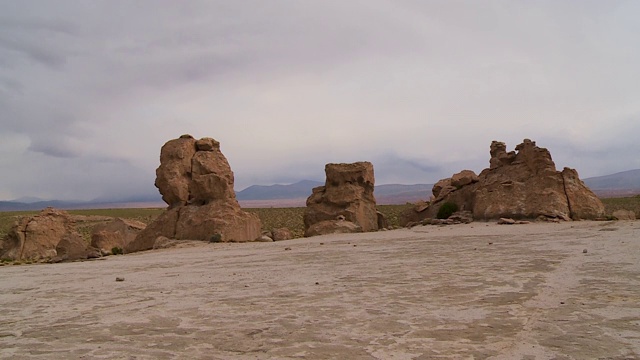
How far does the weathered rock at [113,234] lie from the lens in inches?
914

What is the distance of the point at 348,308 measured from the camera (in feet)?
21.0

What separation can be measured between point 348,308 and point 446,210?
1896 cm

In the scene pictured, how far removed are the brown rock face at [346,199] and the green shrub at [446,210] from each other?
121 inches

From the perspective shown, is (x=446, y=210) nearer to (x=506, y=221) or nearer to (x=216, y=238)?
(x=506, y=221)

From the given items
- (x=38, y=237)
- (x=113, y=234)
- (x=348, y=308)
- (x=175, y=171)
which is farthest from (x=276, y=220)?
(x=348, y=308)

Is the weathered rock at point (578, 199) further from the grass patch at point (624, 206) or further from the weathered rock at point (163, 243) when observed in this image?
the weathered rock at point (163, 243)

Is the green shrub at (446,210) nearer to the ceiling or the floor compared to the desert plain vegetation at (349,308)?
nearer to the ceiling

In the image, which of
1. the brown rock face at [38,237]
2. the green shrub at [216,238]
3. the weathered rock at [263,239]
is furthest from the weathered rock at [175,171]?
the brown rock face at [38,237]

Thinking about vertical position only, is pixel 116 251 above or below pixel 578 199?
below

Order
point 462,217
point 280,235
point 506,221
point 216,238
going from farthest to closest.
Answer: point 280,235
point 462,217
point 506,221
point 216,238

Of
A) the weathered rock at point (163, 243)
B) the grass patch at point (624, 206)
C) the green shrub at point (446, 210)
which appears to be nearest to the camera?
the weathered rock at point (163, 243)

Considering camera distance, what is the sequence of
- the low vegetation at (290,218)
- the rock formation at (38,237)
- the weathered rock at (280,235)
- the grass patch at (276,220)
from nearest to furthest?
the rock formation at (38,237), the weathered rock at (280,235), the low vegetation at (290,218), the grass patch at (276,220)

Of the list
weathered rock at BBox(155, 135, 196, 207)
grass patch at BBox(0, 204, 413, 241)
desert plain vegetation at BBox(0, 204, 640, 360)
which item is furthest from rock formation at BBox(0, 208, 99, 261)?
desert plain vegetation at BBox(0, 204, 640, 360)

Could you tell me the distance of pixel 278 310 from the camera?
21.1 ft
